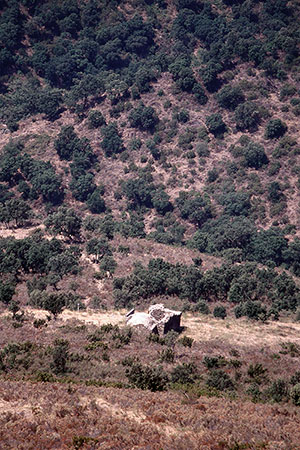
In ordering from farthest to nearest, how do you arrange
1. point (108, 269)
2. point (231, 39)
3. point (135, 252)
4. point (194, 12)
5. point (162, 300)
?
1. point (194, 12)
2. point (231, 39)
3. point (135, 252)
4. point (108, 269)
5. point (162, 300)

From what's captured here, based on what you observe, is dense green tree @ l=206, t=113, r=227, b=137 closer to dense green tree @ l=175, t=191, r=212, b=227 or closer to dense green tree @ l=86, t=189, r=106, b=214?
dense green tree @ l=175, t=191, r=212, b=227

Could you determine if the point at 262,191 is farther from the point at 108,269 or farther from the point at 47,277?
the point at 47,277

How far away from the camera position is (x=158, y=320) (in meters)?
44.5

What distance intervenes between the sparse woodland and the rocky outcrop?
1.52 metres

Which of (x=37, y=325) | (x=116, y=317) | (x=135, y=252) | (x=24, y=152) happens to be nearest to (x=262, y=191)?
(x=135, y=252)

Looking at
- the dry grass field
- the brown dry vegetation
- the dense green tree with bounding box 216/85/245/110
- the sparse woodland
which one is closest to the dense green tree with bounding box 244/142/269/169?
the sparse woodland

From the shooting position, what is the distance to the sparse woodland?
73.2ft

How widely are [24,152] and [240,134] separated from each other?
61862mm

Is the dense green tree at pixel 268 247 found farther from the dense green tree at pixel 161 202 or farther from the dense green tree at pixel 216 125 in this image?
the dense green tree at pixel 216 125

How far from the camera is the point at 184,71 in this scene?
14188cm

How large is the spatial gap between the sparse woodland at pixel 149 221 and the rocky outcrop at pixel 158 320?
1.52 m

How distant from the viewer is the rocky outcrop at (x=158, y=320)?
4312 centimetres

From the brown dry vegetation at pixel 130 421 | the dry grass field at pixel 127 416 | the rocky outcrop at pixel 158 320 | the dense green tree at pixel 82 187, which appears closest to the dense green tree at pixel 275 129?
the dense green tree at pixel 82 187

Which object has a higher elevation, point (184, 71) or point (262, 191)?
point (184, 71)
